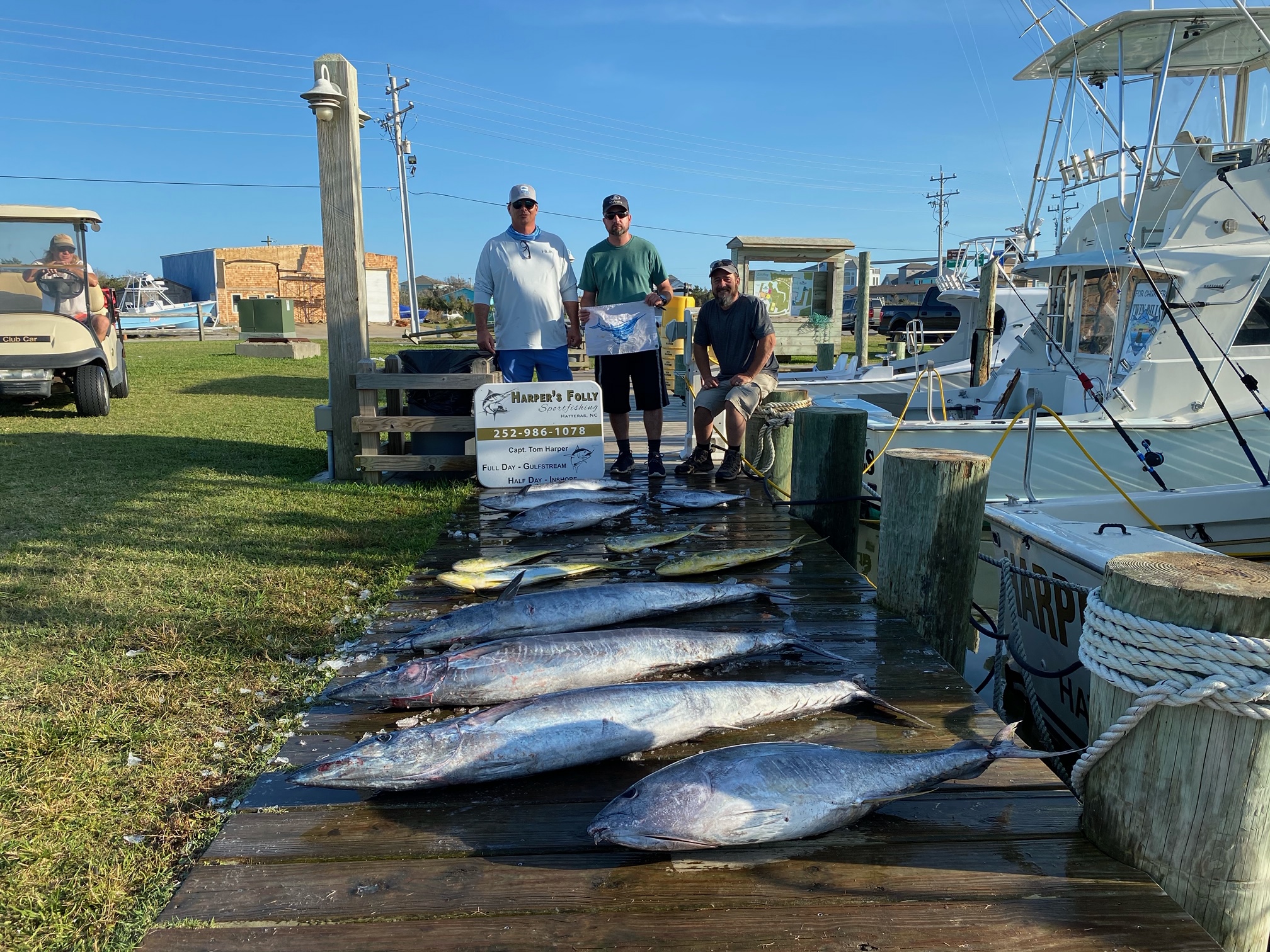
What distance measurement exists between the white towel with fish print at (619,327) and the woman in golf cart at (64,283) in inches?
381

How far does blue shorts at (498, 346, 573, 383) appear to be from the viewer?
21.6 feet

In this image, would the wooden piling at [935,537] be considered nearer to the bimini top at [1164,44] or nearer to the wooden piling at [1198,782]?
the wooden piling at [1198,782]

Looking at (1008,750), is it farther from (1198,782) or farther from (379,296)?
(379,296)

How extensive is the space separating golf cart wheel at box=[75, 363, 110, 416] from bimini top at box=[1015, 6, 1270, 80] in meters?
13.7

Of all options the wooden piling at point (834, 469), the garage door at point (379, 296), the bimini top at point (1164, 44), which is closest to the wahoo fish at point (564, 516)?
the wooden piling at point (834, 469)

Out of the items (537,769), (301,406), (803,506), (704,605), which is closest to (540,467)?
(803,506)

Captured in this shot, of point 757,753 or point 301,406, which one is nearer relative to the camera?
point 757,753

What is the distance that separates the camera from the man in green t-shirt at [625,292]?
6.40m

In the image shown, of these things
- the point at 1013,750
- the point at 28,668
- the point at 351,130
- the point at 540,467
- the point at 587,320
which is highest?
the point at 351,130

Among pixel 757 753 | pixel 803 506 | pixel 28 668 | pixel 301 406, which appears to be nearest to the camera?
pixel 757 753

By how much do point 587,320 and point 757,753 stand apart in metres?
4.72

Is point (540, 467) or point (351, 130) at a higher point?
point (351, 130)

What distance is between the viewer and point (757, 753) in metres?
2.32

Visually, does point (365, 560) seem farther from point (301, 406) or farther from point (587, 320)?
point (301, 406)
